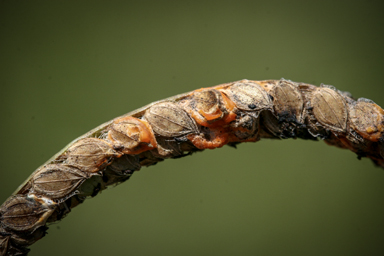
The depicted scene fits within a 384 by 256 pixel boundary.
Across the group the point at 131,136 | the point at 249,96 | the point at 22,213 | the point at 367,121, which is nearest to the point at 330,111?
the point at 367,121

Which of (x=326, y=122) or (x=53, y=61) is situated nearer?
(x=326, y=122)

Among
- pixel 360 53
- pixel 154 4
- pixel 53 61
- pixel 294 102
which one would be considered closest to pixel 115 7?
pixel 154 4

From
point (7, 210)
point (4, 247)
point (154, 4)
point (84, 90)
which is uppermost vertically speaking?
point (154, 4)

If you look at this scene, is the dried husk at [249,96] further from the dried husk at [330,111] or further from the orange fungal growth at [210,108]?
the dried husk at [330,111]

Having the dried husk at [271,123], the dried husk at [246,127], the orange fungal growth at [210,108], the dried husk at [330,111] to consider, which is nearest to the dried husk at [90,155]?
the orange fungal growth at [210,108]

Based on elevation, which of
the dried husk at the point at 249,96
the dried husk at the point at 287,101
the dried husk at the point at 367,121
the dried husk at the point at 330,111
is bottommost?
the dried husk at the point at 367,121

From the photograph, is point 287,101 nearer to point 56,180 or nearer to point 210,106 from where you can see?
point 210,106

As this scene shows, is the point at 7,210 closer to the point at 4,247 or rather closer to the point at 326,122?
the point at 4,247
